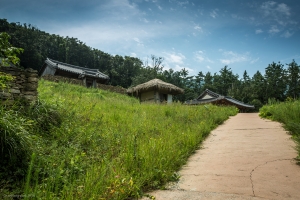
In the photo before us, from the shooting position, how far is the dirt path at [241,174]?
2.01 m

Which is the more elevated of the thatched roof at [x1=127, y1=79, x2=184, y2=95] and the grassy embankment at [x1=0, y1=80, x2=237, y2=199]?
the thatched roof at [x1=127, y1=79, x2=184, y2=95]

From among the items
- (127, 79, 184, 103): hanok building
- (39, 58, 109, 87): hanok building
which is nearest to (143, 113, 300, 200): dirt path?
(127, 79, 184, 103): hanok building

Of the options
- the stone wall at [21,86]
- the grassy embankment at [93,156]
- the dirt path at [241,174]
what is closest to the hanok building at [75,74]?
the stone wall at [21,86]

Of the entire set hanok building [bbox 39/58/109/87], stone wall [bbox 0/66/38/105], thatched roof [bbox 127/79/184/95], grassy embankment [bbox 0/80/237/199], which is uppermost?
hanok building [bbox 39/58/109/87]

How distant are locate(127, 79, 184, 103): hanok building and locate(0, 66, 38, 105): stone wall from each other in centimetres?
1432

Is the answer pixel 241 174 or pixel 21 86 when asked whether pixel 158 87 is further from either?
pixel 241 174

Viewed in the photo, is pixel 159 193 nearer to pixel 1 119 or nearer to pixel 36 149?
pixel 36 149

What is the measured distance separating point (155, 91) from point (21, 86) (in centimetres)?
1571

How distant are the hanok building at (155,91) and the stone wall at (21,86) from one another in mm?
14321

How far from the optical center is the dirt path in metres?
2.01

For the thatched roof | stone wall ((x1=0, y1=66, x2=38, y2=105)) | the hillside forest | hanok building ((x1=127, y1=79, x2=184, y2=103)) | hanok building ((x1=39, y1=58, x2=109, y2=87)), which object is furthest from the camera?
the hillside forest

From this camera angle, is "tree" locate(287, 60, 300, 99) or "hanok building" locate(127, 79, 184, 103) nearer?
"hanok building" locate(127, 79, 184, 103)

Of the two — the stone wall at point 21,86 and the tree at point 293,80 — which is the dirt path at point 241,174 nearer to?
the stone wall at point 21,86

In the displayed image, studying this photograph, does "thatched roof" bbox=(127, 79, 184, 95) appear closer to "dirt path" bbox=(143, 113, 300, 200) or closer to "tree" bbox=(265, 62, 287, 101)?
"dirt path" bbox=(143, 113, 300, 200)
